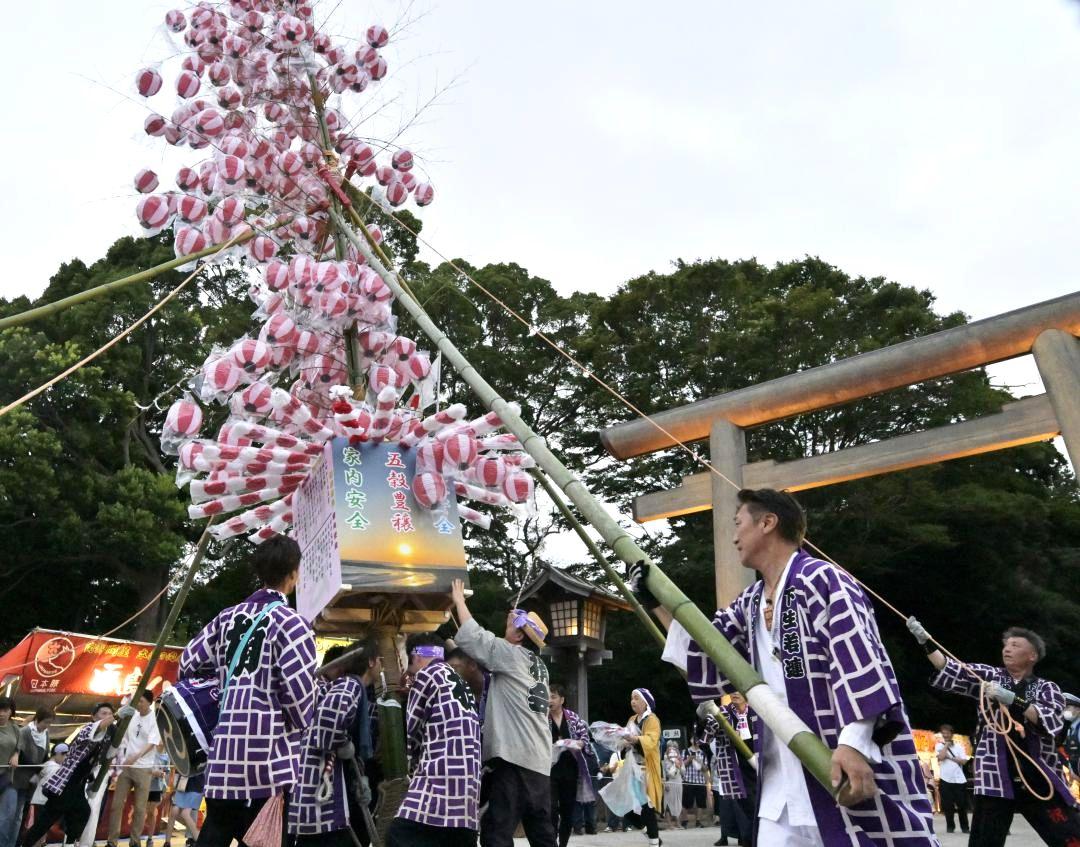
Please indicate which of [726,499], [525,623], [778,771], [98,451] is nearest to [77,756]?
[525,623]

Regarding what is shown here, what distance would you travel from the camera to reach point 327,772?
15.6 ft

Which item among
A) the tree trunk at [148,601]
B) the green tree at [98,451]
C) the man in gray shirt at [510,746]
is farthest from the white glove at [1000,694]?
the tree trunk at [148,601]

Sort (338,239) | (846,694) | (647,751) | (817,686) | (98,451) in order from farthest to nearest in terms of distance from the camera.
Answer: (98,451) < (647,751) < (338,239) < (817,686) < (846,694)

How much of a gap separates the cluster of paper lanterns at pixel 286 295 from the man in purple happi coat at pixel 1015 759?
9.19 feet

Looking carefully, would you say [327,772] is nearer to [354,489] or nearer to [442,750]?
[442,750]

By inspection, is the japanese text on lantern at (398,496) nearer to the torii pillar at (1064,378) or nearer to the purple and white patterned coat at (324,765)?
the purple and white patterned coat at (324,765)

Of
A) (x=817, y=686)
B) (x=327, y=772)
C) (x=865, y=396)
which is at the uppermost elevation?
(x=865, y=396)

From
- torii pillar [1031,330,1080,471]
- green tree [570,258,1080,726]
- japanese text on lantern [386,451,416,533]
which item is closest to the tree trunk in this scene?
green tree [570,258,1080,726]

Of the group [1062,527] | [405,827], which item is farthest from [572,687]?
[1062,527]

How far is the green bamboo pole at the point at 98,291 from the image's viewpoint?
4.39m

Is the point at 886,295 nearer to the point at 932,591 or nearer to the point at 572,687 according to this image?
the point at 932,591

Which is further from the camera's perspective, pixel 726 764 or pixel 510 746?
pixel 726 764

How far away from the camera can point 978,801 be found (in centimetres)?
577

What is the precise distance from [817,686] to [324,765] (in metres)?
2.84
